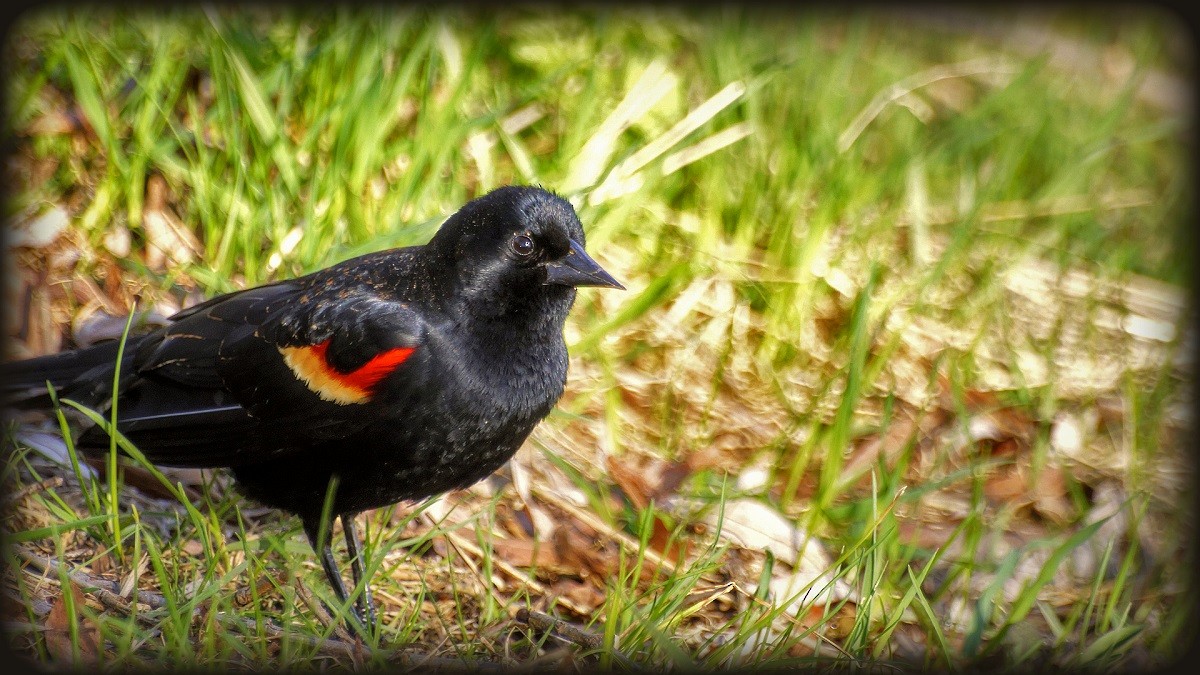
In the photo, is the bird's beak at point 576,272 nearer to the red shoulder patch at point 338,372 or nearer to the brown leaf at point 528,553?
the red shoulder patch at point 338,372

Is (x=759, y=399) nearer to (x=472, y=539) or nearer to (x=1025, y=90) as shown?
(x=472, y=539)

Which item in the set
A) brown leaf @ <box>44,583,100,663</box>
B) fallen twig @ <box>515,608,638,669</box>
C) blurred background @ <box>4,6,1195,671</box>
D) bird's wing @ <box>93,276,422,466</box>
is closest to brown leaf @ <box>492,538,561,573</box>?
blurred background @ <box>4,6,1195,671</box>

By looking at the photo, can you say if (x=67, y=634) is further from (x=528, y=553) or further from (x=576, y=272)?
(x=576, y=272)

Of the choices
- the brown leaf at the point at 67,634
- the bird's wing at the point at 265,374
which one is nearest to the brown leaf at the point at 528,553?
the bird's wing at the point at 265,374

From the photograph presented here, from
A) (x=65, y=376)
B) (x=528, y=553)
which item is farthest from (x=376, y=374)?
(x=65, y=376)

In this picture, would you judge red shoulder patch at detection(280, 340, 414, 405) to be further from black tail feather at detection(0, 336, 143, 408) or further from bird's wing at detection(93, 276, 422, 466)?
black tail feather at detection(0, 336, 143, 408)

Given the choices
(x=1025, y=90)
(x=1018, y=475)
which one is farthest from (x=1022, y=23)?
(x=1018, y=475)

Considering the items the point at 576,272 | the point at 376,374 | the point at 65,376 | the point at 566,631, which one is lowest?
the point at 566,631
